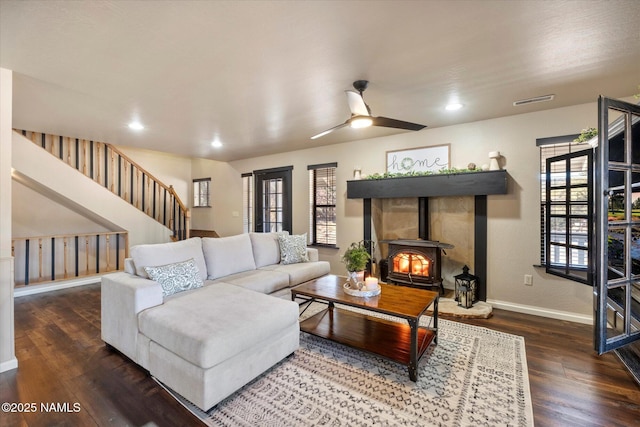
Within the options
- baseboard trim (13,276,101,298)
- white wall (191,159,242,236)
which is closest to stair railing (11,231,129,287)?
baseboard trim (13,276,101,298)

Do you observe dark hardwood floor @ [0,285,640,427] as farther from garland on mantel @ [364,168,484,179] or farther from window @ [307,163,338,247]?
window @ [307,163,338,247]

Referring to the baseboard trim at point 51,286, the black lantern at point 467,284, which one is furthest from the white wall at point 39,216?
the black lantern at point 467,284

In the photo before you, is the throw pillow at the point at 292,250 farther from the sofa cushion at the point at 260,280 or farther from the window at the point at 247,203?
the window at the point at 247,203

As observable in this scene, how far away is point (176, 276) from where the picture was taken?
107 inches

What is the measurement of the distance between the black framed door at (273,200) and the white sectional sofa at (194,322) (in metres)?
2.66

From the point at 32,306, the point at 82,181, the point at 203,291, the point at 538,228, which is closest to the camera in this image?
the point at 203,291

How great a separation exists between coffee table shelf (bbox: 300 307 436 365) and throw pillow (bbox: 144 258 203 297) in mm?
1206

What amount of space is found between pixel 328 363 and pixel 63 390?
1977mm

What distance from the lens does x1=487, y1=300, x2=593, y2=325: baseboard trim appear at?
10.6ft

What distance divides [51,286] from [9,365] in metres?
2.89

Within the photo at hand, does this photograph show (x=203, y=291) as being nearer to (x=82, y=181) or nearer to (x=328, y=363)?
(x=328, y=363)

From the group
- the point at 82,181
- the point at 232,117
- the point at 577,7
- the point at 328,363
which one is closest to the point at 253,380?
the point at 328,363

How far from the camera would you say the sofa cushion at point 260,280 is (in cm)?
320

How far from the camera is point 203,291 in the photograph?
2.65m
